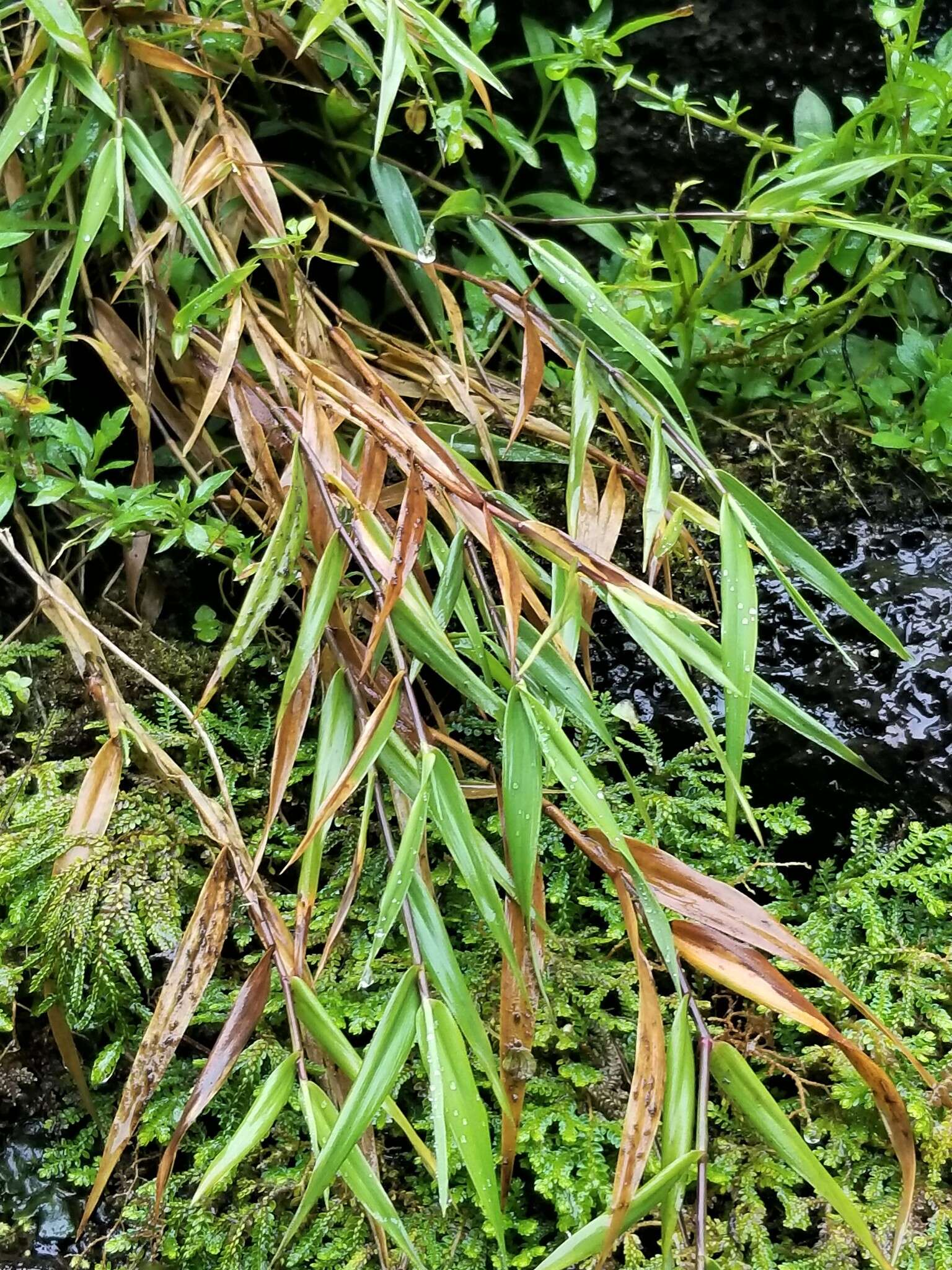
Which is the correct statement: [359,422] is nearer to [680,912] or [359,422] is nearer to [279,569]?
[279,569]

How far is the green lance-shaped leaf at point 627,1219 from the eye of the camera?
63 cm

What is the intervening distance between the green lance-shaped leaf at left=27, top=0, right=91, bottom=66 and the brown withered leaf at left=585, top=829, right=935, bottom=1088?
2.65 ft

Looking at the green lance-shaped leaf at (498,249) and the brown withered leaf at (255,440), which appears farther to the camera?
the green lance-shaped leaf at (498,249)

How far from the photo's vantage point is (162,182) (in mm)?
920

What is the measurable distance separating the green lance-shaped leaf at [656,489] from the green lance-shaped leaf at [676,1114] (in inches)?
15.1

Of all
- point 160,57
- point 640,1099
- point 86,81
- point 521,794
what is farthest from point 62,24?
point 640,1099

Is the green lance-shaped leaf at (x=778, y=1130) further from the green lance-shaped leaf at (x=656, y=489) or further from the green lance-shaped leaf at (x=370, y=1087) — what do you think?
the green lance-shaped leaf at (x=656, y=489)

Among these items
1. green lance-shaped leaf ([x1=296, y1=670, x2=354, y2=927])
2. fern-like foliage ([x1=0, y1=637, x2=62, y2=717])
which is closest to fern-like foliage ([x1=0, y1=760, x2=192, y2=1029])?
fern-like foliage ([x1=0, y1=637, x2=62, y2=717])

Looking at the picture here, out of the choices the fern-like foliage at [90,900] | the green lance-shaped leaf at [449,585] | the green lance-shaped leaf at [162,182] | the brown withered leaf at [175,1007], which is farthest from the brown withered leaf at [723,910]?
the green lance-shaped leaf at [162,182]

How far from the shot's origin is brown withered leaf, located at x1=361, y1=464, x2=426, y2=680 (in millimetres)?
735

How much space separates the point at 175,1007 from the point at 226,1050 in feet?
0.22

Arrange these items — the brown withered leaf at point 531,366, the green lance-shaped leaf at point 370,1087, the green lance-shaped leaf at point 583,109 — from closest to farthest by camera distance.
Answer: the green lance-shaped leaf at point 370,1087 < the brown withered leaf at point 531,366 < the green lance-shaped leaf at point 583,109

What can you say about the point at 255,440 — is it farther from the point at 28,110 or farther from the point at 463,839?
the point at 463,839

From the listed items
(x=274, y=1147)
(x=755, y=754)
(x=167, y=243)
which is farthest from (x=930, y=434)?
(x=274, y=1147)
